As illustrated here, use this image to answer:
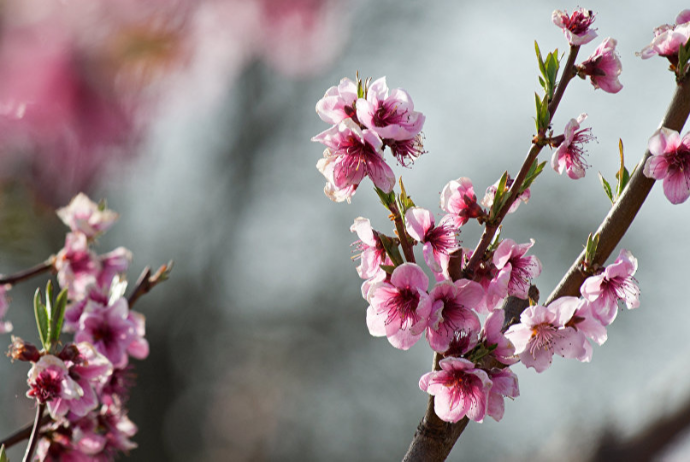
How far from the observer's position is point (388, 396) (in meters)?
5.93

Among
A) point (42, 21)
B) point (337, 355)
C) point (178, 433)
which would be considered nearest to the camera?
point (42, 21)

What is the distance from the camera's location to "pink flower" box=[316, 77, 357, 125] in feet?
2.18

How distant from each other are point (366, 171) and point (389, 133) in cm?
4

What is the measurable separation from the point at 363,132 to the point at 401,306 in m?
0.16

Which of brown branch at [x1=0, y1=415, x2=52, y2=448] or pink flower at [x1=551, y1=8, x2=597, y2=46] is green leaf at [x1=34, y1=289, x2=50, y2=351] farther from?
pink flower at [x1=551, y1=8, x2=597, y2=46]

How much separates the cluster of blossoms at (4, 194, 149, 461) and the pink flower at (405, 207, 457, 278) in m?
0.41

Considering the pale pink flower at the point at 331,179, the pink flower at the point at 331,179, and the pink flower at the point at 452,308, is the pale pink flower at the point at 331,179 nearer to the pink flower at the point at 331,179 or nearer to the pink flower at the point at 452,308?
the pink flower at the point at 331,179

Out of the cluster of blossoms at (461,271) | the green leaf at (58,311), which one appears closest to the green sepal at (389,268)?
the cluster of blossoms at (461,271)

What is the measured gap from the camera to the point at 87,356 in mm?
856

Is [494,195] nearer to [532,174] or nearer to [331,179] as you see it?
[532,174]

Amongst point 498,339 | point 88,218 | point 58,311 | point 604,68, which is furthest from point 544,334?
point 88,218

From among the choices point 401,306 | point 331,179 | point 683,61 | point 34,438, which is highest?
point 683,61

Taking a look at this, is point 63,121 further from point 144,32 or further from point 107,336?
point 107,336

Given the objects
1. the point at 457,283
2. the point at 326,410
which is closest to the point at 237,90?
the point at 326,410
